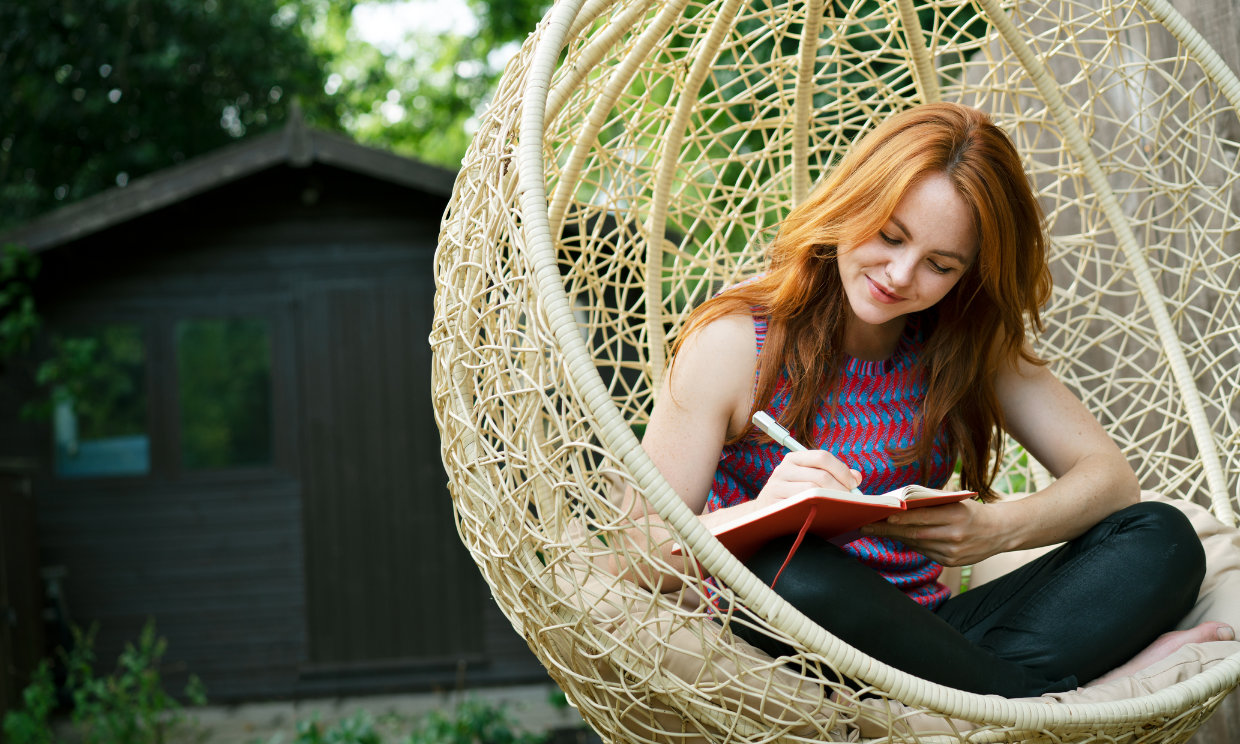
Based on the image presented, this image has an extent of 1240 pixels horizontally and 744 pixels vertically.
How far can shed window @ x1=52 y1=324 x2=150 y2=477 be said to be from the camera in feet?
17.1

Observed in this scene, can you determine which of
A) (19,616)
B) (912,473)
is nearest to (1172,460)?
(912,473)

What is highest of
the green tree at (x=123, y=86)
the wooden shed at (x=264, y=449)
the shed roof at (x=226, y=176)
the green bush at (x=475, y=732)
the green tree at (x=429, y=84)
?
the green tree at (x=429, y=84)

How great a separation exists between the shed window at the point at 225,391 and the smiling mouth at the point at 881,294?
14.8 ft

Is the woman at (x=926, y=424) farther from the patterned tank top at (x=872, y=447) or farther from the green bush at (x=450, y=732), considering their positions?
the green bush at (x=450, y=732)

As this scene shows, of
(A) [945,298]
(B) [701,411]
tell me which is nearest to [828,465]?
(B) [701,411]

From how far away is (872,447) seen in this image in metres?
1.52

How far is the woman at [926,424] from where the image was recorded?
49.4 inches

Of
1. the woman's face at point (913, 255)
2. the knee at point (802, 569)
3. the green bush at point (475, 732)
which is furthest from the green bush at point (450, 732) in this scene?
the woman's face at point (913, 255)

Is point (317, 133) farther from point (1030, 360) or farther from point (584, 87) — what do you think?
point (1030, 360)

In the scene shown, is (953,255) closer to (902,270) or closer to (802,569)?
(902,270)

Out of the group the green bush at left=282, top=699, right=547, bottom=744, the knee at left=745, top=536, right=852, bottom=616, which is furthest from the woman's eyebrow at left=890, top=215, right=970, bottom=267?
the green bush at left=282, top=699, right=547, bottom=744

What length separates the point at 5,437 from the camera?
5184 mm

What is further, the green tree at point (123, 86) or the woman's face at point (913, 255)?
the green tree at point (123, 86)

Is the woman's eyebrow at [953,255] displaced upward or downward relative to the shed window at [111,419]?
upward
